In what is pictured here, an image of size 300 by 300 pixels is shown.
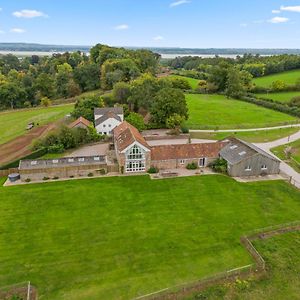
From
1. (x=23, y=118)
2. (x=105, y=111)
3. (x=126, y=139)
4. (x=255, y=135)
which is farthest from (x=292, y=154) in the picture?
(x=23, y=118)

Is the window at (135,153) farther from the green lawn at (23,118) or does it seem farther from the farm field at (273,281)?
the green lawn at (23,118)

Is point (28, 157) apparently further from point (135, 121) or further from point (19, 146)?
point (135, 121)

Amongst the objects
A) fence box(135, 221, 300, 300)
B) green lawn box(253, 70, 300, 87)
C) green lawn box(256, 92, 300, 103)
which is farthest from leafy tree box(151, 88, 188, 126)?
green lawn box(253, 70, 300, 87)

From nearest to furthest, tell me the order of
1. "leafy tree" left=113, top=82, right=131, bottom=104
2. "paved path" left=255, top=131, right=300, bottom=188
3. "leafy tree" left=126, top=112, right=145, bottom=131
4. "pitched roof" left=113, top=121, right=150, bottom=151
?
"paved path" left=255, top=131, right=300, bottom=188
"pitched roof" left=113, top=121, right=150, bottom=151
"leafy tree" left=126, top=112, right=145, bottom=131
"leafy tree" left=113, top=82, right=131, bottom=104

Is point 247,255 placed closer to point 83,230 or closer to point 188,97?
point 83,230

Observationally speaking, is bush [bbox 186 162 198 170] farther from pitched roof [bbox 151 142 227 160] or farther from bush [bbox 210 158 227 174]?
bush [bbox 210 158 227 174]

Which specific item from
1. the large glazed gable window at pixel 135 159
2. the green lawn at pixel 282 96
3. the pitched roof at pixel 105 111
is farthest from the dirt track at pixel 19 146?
the green lawn at pixel 282 96
